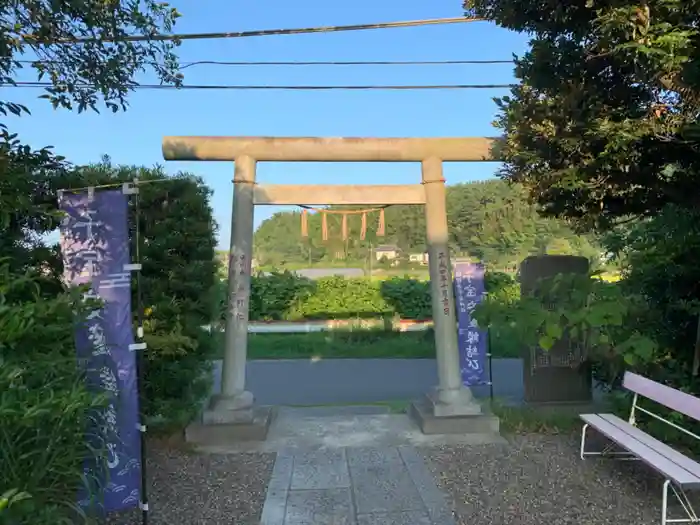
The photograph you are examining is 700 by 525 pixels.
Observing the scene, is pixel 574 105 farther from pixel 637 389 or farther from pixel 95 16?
pixel 95 16

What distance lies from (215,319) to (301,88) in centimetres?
394

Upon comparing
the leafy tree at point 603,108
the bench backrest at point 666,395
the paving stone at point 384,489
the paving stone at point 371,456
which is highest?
the leafy tree at point 603,108

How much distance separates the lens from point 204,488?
441 centimetres

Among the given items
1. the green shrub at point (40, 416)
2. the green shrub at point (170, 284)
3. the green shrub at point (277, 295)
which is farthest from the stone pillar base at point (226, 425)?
the green shrub at point (277, 295)

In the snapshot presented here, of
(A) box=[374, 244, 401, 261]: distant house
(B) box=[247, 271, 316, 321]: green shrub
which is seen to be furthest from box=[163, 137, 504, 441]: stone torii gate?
(A) box=[374, 244, 401, 261]: distant house

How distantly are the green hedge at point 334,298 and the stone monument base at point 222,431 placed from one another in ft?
33.2

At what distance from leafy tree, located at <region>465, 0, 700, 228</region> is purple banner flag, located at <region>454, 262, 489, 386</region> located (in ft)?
8.57

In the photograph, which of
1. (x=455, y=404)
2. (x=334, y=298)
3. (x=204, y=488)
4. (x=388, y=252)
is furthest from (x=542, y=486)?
(x=388, y=252)

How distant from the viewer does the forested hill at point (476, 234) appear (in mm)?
15015

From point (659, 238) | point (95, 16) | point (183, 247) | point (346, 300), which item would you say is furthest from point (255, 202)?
point (346, 300)

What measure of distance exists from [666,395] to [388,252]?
16270 mm

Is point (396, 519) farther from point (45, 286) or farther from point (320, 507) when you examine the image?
point (45, 286)

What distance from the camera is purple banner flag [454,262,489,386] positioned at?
23.7 feet

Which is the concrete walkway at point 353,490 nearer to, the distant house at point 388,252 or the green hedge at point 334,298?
the green hedge at point 334,298
